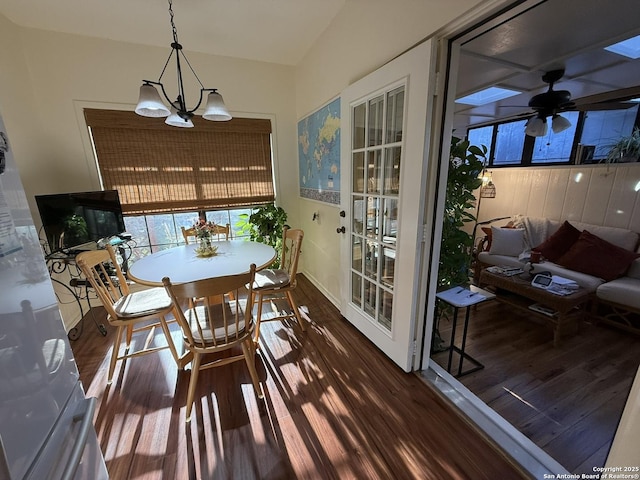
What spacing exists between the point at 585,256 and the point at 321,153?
2.99 meters

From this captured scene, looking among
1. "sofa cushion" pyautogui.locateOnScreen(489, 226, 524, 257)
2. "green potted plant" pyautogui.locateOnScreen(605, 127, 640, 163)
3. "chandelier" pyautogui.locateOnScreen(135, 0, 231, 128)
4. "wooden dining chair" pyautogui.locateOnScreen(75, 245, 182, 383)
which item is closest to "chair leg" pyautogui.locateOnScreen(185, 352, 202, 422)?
"wooden dining chair" pyautogui.locateOnScreen(75, 245, 182, 383)

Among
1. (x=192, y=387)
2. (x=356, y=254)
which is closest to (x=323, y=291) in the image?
(x=356, y=254)

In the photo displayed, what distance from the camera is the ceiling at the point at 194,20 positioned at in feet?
6.57

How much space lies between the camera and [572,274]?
2680mm

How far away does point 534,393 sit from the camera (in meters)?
1.69

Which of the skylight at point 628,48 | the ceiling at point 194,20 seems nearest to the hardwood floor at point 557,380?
the skylight at point 628,48

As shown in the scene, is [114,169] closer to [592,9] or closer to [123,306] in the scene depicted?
[123,306]

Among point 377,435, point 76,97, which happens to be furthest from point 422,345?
point 76,97

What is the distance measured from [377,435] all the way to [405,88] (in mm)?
1979

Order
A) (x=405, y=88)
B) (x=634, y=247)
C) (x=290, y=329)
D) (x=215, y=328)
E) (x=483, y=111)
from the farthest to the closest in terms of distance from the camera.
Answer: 1. (x=483, y=111)
2. (x=634, y=247)
3. (x=290, y=329)
4. (x=215, y=328)
5. (x=405, y=88)

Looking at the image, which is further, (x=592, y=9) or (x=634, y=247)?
(x=634, y=247)

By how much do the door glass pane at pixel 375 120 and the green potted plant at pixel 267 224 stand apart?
5.28 feet

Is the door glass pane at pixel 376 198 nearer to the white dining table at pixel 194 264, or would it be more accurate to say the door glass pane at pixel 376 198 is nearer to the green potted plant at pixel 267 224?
the white dining table at pixel 194 264

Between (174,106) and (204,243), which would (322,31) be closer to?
(174,106)
